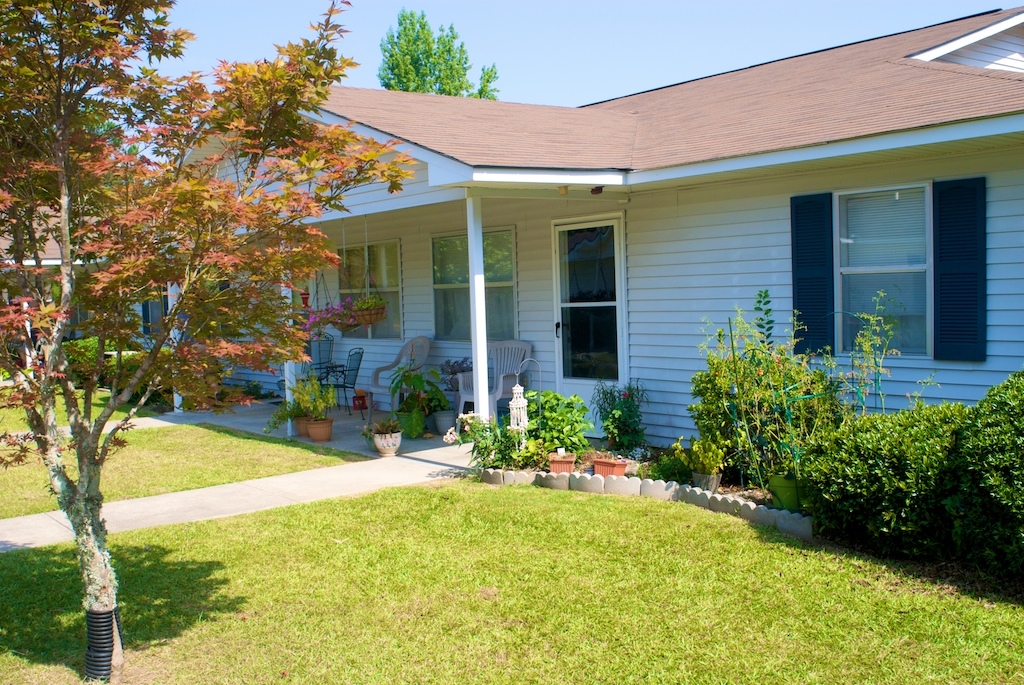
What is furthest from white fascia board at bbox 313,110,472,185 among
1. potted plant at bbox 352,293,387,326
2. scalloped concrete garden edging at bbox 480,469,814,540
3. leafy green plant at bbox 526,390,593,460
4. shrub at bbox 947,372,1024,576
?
shrub at bbox 947,372,1024,576

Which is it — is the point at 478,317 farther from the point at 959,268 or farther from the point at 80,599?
the point at 80,599

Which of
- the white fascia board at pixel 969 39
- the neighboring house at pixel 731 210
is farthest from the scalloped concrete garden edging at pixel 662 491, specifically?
the white fascia board at pixel 969 39

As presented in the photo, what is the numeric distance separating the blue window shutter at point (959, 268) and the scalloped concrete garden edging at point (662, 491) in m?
2.03

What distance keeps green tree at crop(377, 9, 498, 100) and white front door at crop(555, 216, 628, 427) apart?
96.6ft

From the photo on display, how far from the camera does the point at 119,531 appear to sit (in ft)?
22.1

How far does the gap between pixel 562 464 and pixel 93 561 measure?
4270mm

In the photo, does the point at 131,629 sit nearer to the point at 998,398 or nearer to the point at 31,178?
the point at 31,178

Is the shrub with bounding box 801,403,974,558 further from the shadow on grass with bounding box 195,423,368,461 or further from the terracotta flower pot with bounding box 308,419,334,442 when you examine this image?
the terracotta flower pot with bounding box 308,419,334,442

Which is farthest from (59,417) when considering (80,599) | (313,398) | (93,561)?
(93,561)

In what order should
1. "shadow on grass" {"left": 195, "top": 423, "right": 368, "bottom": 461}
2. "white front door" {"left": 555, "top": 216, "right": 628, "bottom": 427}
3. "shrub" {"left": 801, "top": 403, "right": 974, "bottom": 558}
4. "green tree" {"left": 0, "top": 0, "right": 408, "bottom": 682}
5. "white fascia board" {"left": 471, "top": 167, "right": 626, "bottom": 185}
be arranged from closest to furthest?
1. "green tree" {"left": 0, "top": 0, "right": 408, "bottom": 682}
2. "shrub" {"left": 801, "top": 403, "right": 974, "bottom": 558}
3. "white fascia board" {"left": 471, "top": 167, "right": 626, "bottom": 185}
4. "white front door" {"left": 555, "top": 216, "right": 628, "bottom": 427}
5. "shadow on grass" {"left": 195, "top": 423, "right": 368, "bottom": 461}

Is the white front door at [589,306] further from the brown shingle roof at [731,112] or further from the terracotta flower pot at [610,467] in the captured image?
the terracotta flower pot at [610,467]

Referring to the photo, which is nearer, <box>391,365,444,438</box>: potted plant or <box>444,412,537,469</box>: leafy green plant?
<box>444,412,537,469</box>: leafy green plant

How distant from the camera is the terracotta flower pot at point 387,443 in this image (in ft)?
30.6

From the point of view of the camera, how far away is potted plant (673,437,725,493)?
6742 millimetres
